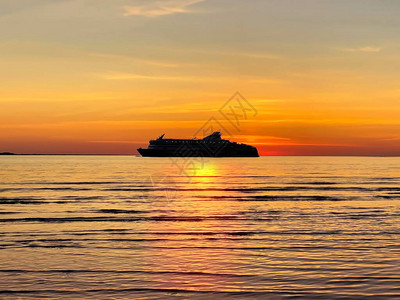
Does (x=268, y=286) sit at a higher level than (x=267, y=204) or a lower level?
lower

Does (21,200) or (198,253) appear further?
(21,200)

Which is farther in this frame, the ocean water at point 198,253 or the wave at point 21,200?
the wave at point 21,200

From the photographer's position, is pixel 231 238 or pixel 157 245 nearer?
pixel 157 245

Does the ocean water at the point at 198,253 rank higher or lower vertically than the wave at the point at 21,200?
lower

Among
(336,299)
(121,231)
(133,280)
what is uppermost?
(121,231)

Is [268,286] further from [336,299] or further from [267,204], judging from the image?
[267,204]

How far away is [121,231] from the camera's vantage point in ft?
73.4

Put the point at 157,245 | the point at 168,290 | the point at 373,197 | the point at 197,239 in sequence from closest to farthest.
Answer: the point at 168,290, the point at 157,245, the point at 197,239, the point at 373,197

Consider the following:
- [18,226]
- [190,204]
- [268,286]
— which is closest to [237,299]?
[268,286]

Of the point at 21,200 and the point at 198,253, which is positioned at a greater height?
the point at 21,200

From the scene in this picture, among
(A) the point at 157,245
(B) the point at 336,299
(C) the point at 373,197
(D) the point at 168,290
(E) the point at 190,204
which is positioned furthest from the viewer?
(C) the point at 373,197

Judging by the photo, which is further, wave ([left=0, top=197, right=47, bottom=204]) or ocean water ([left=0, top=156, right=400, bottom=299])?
wave ([left=0, top=197, right=47, bottom=204])

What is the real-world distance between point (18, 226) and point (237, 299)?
49.9ft

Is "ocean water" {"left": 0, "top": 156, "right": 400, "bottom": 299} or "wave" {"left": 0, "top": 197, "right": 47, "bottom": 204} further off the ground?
"wave" {"left": 0, "top": 197, "right": 47, "bottom": 204}
